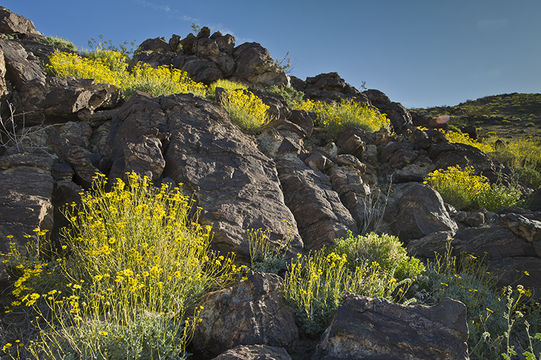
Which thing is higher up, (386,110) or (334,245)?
(386,110)

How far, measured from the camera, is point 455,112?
145 ft

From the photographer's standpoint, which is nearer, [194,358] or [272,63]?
[194,358]

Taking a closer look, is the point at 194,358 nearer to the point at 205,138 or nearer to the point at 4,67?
the point at 205,138

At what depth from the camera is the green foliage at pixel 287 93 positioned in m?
14.1

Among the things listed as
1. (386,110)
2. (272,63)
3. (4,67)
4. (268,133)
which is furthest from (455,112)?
(4,67)

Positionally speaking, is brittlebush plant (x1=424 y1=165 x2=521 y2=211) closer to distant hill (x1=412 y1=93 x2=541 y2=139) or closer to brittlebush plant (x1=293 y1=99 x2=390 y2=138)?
brittlebush plant (x1=293 y1=99 x2=390 y2=138)

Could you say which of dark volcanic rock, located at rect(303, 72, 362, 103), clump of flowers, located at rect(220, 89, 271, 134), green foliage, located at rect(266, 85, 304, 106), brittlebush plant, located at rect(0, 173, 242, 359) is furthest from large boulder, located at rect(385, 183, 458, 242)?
dark volcanic rock, located at rect(303, 72, 362, 103)

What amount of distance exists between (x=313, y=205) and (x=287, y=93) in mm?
9400

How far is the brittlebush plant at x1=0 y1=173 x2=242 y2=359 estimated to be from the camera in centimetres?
272

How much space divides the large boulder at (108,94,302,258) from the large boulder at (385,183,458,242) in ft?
8.17

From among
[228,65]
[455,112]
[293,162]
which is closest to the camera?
[293,162]

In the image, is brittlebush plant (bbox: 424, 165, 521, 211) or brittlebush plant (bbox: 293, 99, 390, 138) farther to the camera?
brittlebush plant (bbox: 293, 99, 390, 138)

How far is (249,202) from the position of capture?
5.74 m

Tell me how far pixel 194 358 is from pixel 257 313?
72cm
